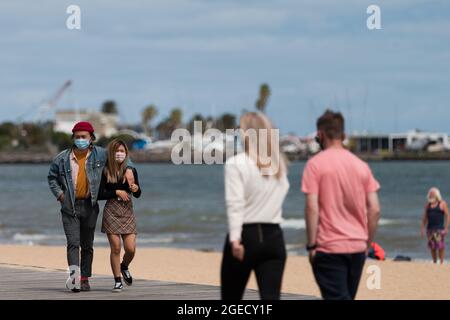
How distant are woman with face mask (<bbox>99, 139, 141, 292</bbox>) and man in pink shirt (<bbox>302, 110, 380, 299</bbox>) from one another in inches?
160

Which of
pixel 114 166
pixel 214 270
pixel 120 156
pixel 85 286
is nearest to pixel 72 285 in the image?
pixel 85 286

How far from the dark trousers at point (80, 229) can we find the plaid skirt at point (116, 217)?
126 mm

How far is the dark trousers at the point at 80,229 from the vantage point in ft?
38.4

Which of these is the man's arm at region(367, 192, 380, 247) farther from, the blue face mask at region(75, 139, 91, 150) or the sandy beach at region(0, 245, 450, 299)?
the sandy beach at region(0, 245, 450, 299)

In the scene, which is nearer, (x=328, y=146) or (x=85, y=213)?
(x=328, y=146)

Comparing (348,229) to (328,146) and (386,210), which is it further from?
(386,210)

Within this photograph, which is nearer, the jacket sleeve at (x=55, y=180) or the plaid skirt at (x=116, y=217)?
the jacket sleeve at (x=55, y=180)

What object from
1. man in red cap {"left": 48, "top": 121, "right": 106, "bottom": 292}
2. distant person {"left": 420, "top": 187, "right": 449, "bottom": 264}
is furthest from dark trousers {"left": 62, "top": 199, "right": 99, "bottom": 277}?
distant person {"left": 420, "top": 187, "right": 449, "bottom": 264}

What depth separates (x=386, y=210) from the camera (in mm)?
55125

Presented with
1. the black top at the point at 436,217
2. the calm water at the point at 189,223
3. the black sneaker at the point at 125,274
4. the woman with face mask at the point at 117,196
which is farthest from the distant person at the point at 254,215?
the calm water at the point at 189,223

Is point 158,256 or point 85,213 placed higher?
point 85,213

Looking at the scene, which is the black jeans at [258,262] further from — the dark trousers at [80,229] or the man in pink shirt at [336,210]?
the dark trousers at [80,229]
